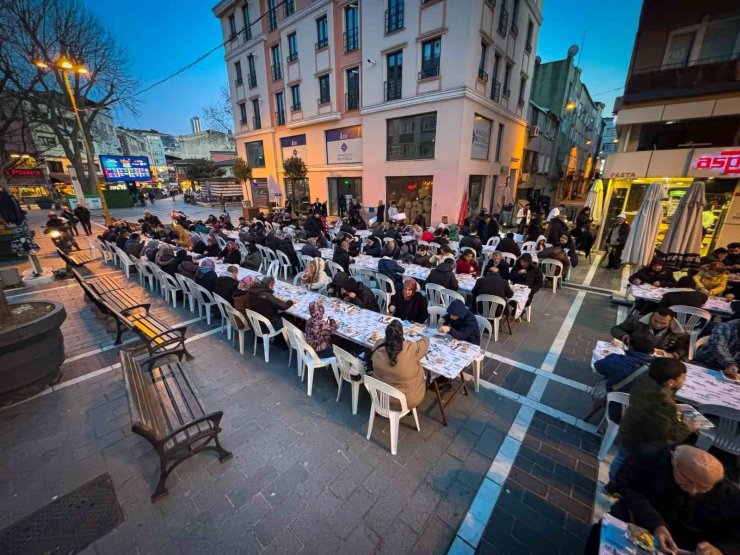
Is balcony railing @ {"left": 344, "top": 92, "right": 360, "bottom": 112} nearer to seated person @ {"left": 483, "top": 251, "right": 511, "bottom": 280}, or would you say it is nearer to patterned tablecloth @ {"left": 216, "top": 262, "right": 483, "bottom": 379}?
seated person @ {"left": 483, "top": 251, "right": 511, "bottom": 280}

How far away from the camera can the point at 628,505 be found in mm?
1910

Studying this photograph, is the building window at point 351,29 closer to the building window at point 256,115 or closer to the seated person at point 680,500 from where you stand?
the building window at point 256,115

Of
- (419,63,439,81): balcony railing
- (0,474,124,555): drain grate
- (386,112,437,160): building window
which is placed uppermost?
(419,63,439,81): balcony railing

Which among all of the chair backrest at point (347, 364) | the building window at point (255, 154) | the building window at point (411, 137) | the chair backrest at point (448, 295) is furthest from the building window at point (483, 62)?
the building window at point (255, 154)

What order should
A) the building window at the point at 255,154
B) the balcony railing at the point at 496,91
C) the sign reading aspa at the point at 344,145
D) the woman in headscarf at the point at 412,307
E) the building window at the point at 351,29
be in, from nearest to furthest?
1. the woman in headscarf at the point at 412,307
2. the balcony railing at the point at 496,91
3. the building window at the point at 351,29
4. the sign reading aspa at the point at 344,145
5. the building window at the point at 255,154

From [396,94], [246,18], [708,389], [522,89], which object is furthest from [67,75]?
[708,389]

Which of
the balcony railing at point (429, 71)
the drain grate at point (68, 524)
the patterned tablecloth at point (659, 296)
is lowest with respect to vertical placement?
the drain grate at point (68, 524)

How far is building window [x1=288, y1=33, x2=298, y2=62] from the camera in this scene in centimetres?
1747

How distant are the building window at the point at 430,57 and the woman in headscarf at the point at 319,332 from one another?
12.9 metres

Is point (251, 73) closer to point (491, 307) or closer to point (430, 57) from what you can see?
point (430, 57)

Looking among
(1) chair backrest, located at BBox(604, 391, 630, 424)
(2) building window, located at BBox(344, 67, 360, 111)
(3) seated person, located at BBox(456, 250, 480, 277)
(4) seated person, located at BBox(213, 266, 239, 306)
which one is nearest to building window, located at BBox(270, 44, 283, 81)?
(2) building window, located at BBox(344, 67, 360, 111)

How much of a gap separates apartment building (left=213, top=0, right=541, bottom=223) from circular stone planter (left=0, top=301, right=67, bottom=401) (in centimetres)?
1014

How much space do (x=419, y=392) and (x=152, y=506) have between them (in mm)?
2716

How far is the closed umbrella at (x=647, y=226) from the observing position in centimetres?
721
